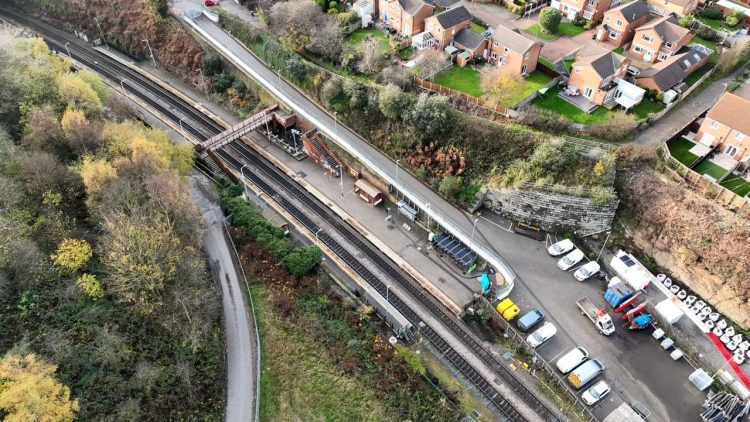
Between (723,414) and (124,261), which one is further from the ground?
(124,261)

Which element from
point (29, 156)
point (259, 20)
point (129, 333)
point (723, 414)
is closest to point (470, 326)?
point (723, 414)

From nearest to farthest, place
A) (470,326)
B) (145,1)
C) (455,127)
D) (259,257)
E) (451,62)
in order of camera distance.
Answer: (470,326)
(259,257)
(455,127)
(451,62)
(145,1)

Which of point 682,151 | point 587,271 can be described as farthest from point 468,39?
point 587,271

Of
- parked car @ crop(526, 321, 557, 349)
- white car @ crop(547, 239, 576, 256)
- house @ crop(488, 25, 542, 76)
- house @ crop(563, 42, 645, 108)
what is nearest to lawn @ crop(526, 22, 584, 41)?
house @ crop(488, 25, 542, 76)

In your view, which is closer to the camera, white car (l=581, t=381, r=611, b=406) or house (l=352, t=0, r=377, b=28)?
white car (l=581, t=381, r=611, b=406)

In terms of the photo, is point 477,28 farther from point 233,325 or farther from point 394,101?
point 233,325

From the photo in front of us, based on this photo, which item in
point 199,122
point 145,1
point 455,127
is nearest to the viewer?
point 455,127

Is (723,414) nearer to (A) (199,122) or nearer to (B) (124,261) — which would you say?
(B) (124,261)

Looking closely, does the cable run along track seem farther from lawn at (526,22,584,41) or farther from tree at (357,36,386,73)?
lawn at (526,22,584,41)
